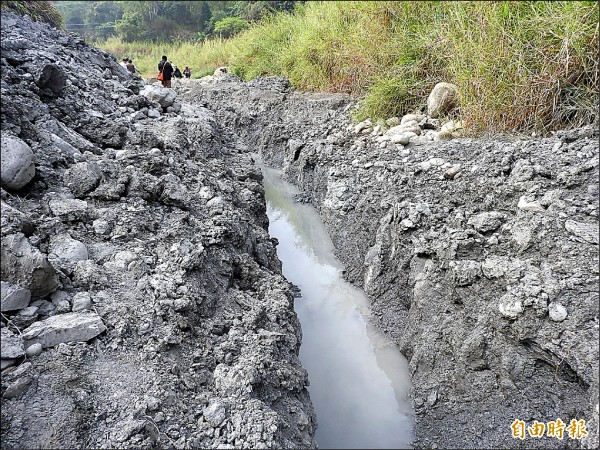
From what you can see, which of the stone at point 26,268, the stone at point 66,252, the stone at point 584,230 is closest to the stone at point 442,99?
the stone at point 584,230

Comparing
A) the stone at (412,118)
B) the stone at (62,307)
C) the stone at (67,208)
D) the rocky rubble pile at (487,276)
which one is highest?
the stone at (67,208)

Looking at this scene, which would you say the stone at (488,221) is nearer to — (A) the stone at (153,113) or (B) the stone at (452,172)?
(B) the stone at (452,172)

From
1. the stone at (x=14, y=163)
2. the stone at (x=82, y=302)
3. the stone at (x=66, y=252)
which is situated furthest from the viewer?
the stone at (x=14, y=163)

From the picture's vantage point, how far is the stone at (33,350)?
5.31ft

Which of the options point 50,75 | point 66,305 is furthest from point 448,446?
point 50,75

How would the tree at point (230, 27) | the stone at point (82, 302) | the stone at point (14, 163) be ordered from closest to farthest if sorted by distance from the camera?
the stone at point (82, 302) → the stone at point (14, 163) → the tree at point (230, 27)

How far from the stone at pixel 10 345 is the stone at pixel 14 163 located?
37.5 inches

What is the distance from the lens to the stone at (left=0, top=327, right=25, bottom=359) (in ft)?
5.11

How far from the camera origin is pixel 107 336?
181 cm

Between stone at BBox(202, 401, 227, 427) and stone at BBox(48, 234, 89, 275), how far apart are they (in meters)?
1.00

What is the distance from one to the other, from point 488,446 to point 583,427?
1.50 feet

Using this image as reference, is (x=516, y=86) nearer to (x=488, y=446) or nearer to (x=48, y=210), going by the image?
(x=488, y=446)

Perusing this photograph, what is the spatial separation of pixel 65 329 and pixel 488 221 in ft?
8.32

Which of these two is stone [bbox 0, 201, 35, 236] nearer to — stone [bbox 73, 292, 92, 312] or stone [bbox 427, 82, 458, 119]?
stone [bbox 73, 292, 92, 312]
